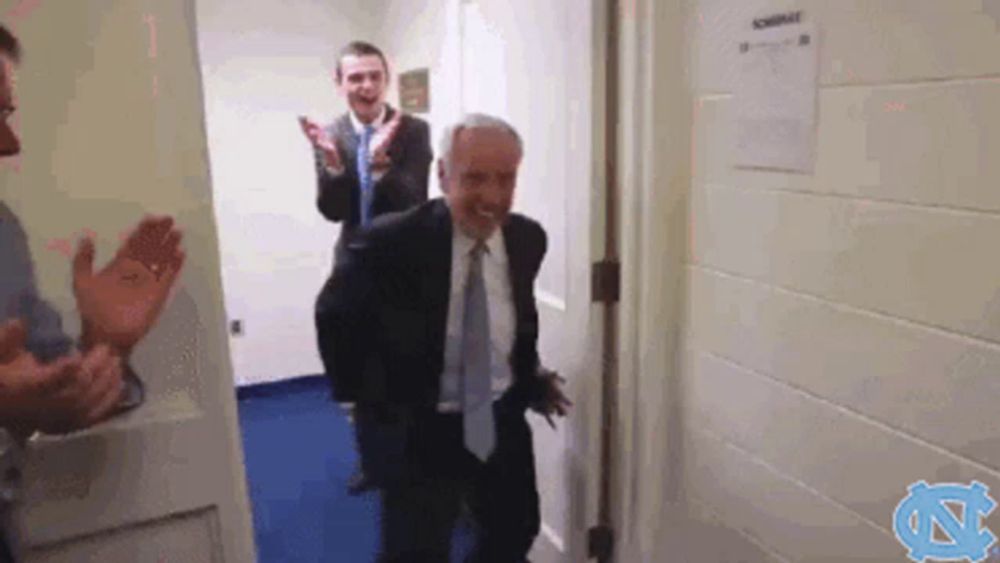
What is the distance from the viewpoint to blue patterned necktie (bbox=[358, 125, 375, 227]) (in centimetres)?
255

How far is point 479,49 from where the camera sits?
248 centimetres

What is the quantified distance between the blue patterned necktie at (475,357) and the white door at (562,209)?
228 mm

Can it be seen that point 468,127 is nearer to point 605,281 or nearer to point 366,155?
point 605,281

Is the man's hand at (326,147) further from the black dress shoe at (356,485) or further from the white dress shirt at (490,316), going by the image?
the black dress shoe at (356,485)

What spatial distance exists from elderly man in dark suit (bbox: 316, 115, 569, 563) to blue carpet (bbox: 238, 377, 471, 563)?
0.64 meters

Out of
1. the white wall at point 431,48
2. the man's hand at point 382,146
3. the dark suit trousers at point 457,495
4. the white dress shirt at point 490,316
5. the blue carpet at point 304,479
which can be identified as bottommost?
the blue carpet at point 304,479

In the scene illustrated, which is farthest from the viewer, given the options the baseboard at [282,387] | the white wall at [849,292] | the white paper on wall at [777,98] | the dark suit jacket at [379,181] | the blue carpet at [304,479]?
the baseboard at [282,387]

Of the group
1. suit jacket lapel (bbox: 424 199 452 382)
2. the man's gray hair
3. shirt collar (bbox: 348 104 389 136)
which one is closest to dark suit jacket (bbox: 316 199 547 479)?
suit jacket lapel (bbox: 424 199 452 382)

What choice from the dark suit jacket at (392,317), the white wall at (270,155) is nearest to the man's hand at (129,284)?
the dark suit jacket at (392,317)

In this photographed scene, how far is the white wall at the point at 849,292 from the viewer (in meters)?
1.07

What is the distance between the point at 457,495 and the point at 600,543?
15.2 inches

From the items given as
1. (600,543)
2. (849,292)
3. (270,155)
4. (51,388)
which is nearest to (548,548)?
(600,543)

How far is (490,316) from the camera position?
1.82 meters

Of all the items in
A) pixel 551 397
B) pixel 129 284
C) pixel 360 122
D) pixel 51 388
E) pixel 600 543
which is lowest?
pixel 600 543
